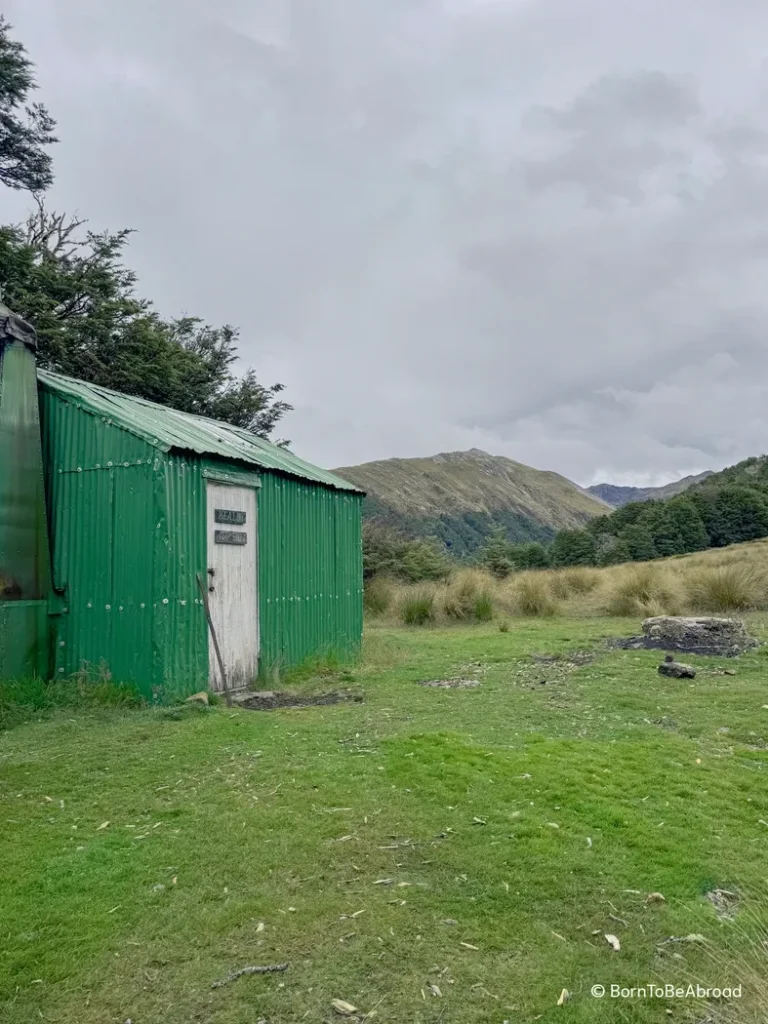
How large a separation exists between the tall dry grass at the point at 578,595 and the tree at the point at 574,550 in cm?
1449

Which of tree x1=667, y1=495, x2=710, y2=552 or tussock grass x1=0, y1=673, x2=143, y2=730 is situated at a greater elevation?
tree x1=667, y1=495, x2=710, y2=552

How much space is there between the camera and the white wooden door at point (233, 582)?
8.25 metres

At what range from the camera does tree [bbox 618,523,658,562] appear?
32.1m

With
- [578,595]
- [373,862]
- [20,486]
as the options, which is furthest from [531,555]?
[373,862]

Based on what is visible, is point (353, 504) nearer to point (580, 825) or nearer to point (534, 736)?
point (534, 736)

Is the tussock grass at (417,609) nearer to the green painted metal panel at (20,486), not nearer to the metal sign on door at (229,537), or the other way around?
the metal sign on door at (229,537)

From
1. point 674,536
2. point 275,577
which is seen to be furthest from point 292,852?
point 674,536

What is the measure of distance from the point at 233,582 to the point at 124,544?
4.50ft

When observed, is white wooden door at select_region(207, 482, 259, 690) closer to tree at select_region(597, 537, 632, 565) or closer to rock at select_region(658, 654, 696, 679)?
rock at select_region(658, 654, 696, 679)

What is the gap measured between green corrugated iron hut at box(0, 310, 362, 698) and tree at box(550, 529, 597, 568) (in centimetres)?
2560

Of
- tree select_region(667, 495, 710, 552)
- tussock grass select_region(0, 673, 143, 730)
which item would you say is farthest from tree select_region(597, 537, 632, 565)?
tussock grass select_region(0, 673, 143, 730)

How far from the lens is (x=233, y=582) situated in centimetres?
862

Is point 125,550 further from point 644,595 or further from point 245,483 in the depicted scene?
point 644,595

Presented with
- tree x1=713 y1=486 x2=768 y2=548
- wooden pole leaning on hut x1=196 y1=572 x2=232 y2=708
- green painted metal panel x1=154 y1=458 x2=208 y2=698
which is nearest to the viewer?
green painted metal panel x1=154 y1=458 x2=208 y2=698
